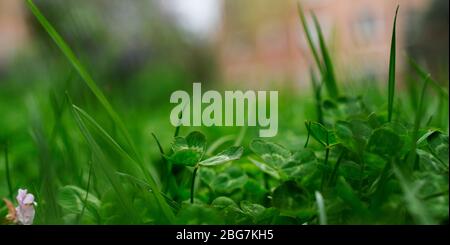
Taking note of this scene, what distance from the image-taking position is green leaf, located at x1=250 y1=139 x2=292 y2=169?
539 mm

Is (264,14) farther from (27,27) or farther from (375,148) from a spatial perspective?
(375,148)

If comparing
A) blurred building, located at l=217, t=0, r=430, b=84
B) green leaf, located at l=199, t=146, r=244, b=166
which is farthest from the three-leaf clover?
blurred building, located at l=217, t=0, r=430, b=84

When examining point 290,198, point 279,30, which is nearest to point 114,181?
point 290,198

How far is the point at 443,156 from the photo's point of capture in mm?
469

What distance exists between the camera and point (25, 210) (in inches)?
19.0

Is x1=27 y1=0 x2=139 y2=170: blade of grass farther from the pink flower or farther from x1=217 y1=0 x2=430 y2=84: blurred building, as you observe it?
x1=217 y1=0 x2=430 y2=84: blurred building

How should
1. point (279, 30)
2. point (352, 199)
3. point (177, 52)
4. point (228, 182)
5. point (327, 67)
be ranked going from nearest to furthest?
point (352, 199)
point (228, 182)
point (327, 67)
point (177, 52)
point (279, 30)

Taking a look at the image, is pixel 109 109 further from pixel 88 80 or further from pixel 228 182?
pixel 228 182

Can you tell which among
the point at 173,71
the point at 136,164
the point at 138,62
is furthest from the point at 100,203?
the point at 138,62

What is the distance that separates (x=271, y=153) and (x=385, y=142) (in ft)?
0.40

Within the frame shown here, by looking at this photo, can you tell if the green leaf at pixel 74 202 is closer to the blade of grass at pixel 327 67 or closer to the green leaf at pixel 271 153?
the green leaf at pixel 271 153

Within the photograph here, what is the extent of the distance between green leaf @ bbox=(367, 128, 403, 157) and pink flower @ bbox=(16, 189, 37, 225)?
332 millimetres
